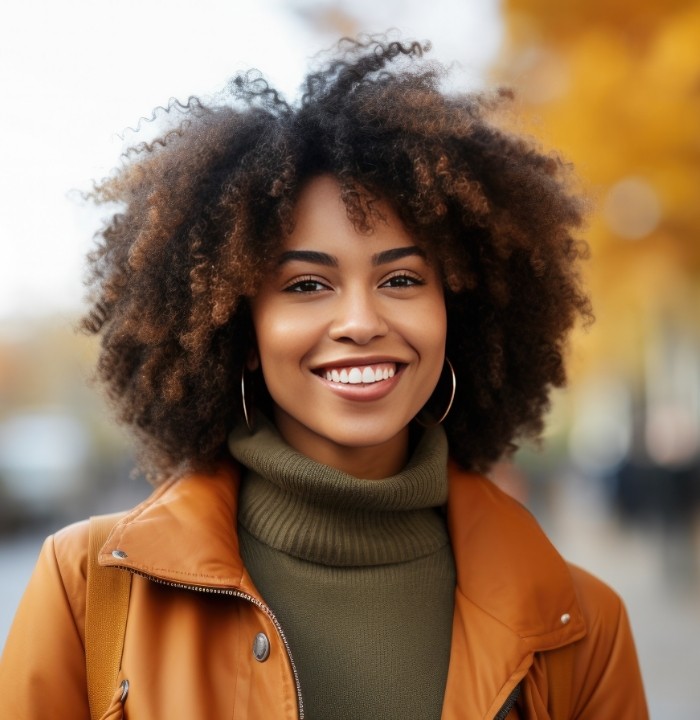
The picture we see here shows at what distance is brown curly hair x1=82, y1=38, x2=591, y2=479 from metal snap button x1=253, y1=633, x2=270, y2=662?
634 millimetres

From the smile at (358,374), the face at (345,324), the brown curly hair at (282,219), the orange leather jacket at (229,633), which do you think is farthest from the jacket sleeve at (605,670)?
the smile at (358,374)

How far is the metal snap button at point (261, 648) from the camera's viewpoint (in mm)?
2395

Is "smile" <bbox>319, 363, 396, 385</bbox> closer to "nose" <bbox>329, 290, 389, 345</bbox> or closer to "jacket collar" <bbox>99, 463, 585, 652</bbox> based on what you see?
"nose" <bbox>329, 290, 389, 345</bbox>

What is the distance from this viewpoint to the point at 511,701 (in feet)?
8.45

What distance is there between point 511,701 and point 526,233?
129 centimetres

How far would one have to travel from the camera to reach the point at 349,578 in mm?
2682

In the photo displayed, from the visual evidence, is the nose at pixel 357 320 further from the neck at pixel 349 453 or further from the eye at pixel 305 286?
the neck at pixel 349 453

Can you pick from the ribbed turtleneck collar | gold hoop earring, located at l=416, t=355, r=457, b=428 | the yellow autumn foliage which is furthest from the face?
the yellow autumn foliage

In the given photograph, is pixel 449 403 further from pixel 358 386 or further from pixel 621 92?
pixel 621 92

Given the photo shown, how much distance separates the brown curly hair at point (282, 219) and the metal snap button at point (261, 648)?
63 cm

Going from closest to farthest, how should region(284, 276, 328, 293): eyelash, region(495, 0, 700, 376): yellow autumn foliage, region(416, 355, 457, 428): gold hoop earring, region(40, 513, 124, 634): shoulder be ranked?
region(40, 513, 124, 634): shoulder, region(284, 276, 328, 293): eyelash, region(416, 355, 457, 428): gold hoop earring, region(495, 0, 700, 376): yellow autumn foliage

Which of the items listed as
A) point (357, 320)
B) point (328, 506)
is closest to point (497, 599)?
point (328, 506)

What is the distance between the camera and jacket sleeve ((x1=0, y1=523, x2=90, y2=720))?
2.42 meters

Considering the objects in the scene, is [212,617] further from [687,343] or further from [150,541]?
[687,343]
